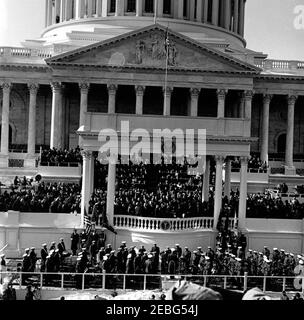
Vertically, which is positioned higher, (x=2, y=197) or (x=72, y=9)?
(x=72, y=9)

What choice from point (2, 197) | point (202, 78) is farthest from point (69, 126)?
point (2, 197)

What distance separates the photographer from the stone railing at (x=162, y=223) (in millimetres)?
30625

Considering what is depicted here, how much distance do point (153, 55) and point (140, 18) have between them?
1521cm

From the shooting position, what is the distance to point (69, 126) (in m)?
71.1

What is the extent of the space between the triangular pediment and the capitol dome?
9262 millimetres

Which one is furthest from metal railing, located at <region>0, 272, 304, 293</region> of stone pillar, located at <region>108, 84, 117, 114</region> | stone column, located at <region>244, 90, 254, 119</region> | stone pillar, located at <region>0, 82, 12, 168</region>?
stone pillar, located at <region>0, 82, 12, 168</region>

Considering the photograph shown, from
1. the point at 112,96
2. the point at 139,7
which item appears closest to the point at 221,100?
the point at 112,96

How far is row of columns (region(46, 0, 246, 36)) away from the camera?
79062mm

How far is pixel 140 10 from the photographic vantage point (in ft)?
259

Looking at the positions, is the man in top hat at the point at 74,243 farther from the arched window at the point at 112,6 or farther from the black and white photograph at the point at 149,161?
the arched window at the point at 112,6

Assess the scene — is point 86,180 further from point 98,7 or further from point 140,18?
point 98,7

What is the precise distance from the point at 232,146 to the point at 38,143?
42665 mm

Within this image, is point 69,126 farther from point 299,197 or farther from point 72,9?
point 299,197
